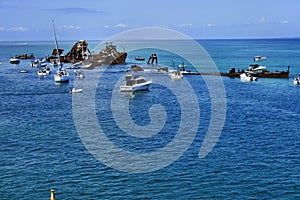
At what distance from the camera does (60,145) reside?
40656 millimetres

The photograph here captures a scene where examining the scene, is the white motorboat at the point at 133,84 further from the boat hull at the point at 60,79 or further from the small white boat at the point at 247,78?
the small white boat at the point at 247,78

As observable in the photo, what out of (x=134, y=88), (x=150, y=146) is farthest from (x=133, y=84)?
(x=150, y=146)

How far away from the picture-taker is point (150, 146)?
132 ft

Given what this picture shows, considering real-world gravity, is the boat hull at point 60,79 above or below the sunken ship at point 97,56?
below

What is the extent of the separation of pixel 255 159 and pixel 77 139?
18208 mm

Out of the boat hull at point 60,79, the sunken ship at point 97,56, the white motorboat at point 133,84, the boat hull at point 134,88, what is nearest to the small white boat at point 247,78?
the white motorboat at point 133,84

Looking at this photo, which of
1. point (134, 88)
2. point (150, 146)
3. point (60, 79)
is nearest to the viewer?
point (150, 146)

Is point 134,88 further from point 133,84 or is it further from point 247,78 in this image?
point 247,78

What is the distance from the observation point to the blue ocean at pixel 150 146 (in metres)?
30.1

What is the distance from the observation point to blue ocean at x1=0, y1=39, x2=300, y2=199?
98.7ft

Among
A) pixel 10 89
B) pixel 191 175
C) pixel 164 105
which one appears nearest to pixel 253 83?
pixel 164 105

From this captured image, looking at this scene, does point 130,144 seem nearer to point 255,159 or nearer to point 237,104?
point 255,159

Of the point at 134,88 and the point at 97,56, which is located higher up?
the point at 97,56

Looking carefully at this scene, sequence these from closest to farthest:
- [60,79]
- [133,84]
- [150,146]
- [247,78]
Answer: [150,146] → [133,84] → [60,79] → [247,78]
